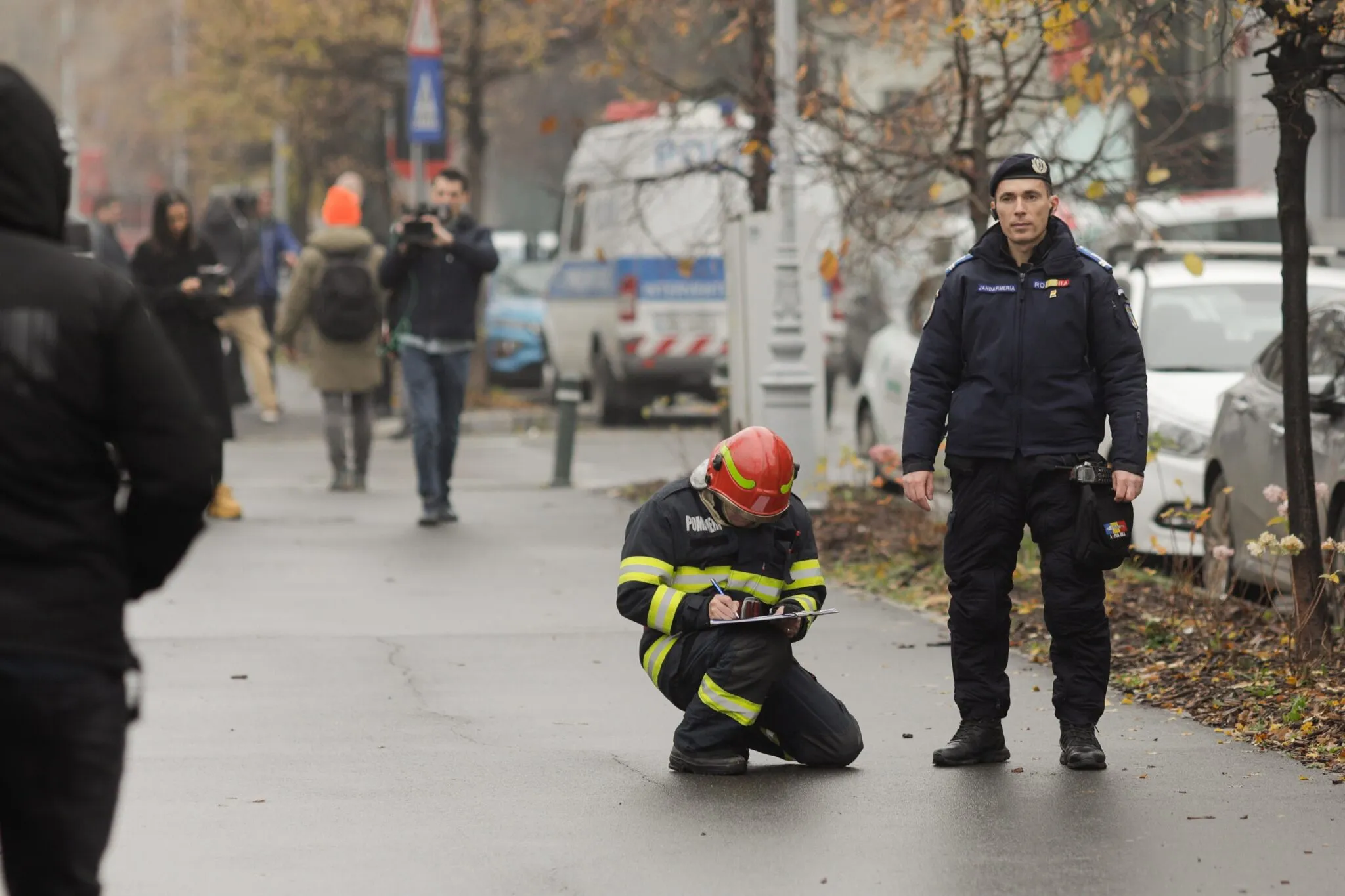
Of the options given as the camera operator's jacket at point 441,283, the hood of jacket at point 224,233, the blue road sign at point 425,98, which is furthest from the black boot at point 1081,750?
the hood of jacket at point 224,233

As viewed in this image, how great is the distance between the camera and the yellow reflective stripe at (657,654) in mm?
7055

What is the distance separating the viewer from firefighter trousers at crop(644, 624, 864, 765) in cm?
685

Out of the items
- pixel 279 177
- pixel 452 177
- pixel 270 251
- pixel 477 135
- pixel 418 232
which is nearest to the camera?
pixel 418 232

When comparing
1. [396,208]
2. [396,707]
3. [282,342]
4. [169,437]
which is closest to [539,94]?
[396,208]

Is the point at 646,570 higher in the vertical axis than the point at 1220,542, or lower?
higher

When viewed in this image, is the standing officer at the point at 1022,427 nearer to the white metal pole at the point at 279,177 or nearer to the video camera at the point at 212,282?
the video camera at the point at 212,282

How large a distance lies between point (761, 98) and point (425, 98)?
603 cm

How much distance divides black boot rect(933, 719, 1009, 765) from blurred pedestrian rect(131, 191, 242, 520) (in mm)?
7742

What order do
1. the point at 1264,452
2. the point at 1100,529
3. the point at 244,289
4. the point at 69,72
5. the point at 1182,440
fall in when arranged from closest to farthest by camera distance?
the point at 1100,529 → the point at 1264,452 → the point at 1182,440 → the point at 244,289 → the point at 69,72

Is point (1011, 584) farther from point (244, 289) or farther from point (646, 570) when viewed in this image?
point (244, 289)

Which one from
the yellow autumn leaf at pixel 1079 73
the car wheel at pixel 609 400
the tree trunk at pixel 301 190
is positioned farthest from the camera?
the tree trunk at pixel 301 190

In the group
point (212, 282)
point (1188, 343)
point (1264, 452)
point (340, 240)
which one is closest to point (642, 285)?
point (340, 240)

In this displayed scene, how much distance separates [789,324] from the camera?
14.0m

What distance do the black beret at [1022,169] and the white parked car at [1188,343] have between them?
3.65 m
